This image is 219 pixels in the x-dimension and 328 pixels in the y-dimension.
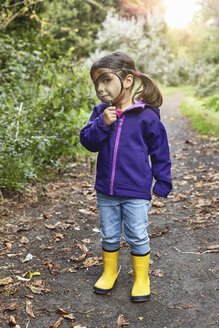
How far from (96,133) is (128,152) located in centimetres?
26

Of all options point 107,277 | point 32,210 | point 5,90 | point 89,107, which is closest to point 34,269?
point 107,277

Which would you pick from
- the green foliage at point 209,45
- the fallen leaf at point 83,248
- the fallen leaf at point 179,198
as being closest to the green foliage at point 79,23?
the green foliage at point 209,45

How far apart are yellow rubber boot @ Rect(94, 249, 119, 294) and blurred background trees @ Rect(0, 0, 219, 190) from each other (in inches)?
68.6

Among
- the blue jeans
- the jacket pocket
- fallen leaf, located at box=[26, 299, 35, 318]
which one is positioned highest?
the jacket pocket

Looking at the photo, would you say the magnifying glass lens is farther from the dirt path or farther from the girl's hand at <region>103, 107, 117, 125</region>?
the dirt path

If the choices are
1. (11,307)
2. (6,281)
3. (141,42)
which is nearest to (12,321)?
(11,307)

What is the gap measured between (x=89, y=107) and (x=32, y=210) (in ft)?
9.75

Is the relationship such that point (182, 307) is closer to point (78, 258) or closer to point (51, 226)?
point (78, 258)

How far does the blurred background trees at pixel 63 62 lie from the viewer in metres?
4.49

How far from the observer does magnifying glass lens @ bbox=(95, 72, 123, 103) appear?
7.82 feet

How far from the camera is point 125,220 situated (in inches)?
101

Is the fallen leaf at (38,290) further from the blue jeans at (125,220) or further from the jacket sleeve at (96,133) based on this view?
the jacket sleeve at (96,133)

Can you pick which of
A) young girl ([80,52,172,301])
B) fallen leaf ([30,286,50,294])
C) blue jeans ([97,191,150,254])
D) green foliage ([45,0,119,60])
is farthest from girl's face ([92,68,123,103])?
green foliage ([45,0,119,60])

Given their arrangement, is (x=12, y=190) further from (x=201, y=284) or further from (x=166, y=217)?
(x=201, y=284)
